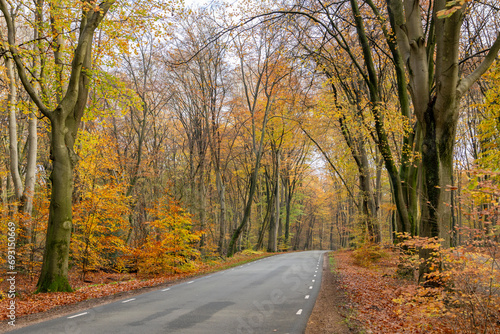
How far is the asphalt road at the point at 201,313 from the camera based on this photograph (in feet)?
19.1

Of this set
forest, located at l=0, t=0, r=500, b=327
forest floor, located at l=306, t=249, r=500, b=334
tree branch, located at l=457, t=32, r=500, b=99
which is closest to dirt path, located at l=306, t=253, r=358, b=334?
forest floor, located at l=306, t=249, r=500, b=334

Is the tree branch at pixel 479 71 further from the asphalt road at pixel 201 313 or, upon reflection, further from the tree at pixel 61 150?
the tree at pixel 61 150

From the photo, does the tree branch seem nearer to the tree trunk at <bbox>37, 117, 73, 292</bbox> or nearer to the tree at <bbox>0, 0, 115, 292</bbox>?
the tree at <bbox>0, 0, 115, 292</bbox>

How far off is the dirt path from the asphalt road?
20cm

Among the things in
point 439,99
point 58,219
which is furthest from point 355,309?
point 58,219

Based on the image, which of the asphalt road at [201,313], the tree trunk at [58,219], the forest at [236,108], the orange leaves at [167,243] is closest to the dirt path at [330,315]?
the asphalt road at [201,313]

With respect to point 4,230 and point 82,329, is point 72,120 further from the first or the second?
point 82,329

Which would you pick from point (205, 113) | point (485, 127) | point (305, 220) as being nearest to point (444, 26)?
point (485, 127)

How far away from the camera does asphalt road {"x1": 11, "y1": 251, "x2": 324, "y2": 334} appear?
5.81 metres

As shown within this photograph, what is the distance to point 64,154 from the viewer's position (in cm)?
971

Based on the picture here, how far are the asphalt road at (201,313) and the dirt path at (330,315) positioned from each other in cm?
20

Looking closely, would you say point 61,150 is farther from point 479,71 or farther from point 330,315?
point 479,71

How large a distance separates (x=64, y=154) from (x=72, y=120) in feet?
3.91

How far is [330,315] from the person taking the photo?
6.99m
